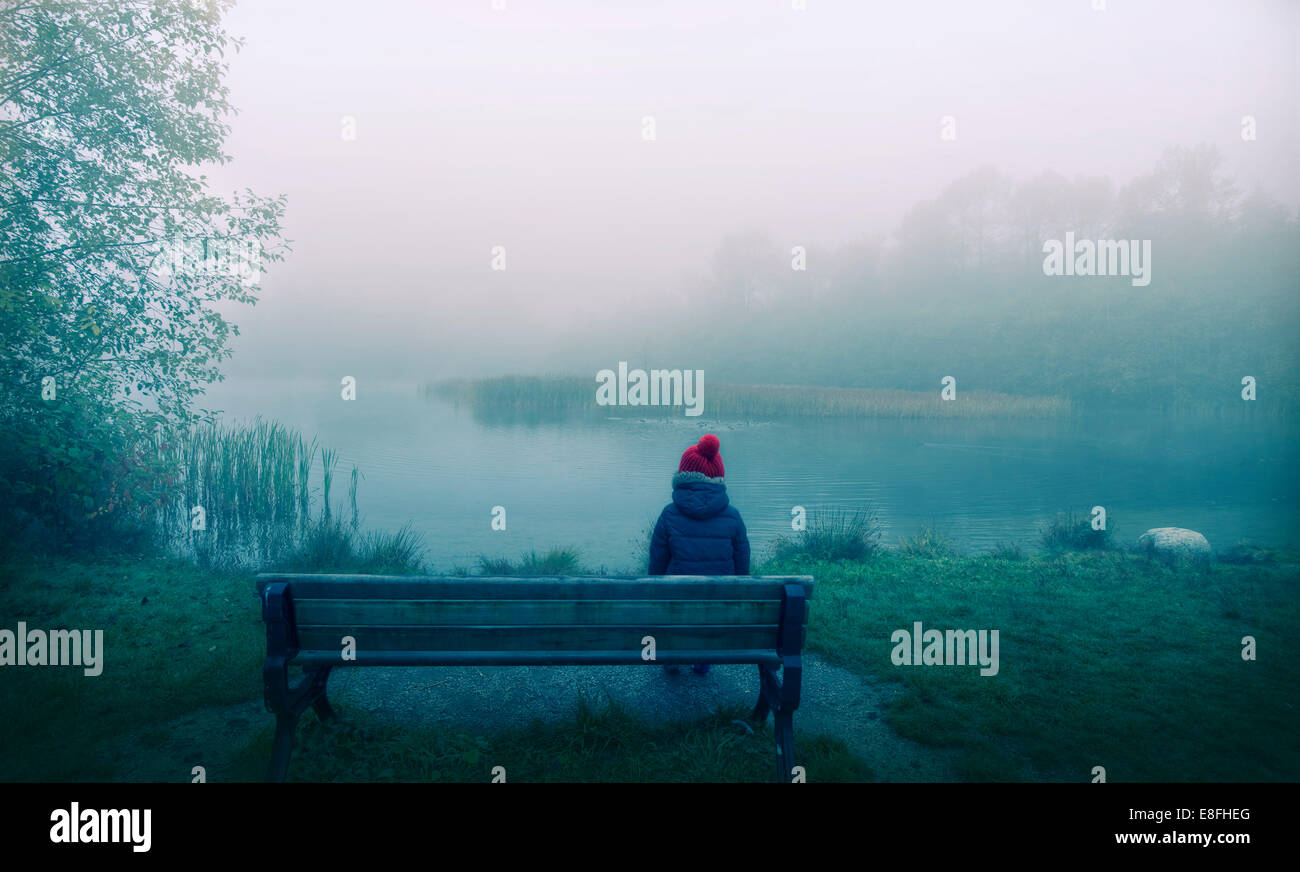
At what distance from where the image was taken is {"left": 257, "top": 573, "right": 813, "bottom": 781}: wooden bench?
3.27 metres

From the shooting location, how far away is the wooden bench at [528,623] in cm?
327

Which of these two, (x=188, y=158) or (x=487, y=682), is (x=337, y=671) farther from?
(x=188, y=158)

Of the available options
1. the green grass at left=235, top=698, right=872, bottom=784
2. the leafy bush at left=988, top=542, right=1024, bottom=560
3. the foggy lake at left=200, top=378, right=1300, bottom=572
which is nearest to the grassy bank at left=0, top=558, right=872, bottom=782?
the green grass at left=235, top=698, right=872, bottom=784

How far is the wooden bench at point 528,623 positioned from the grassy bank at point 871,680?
58cm

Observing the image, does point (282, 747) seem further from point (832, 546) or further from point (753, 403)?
point (753, 403)

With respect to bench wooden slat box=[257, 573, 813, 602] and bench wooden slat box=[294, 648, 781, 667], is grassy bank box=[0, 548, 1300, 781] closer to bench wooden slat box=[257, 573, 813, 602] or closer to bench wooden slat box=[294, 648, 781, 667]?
bench wooden slat box=[294, 648, 781, 667]

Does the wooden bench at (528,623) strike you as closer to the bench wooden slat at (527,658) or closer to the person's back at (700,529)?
the bench wooden slat at (527,658)

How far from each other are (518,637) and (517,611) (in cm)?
14

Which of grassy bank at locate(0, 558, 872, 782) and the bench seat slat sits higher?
the bench seat slat

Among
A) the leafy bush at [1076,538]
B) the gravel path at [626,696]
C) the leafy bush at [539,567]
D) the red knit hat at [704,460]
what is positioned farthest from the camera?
the leafy bush at [1076,538]

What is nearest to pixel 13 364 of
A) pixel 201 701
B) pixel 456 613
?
A: pixel 201 701

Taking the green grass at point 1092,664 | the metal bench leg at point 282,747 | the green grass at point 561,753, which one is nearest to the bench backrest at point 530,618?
the metal bench leg at point 282,747

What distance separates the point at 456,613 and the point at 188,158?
28.7ft

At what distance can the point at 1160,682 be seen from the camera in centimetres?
462
